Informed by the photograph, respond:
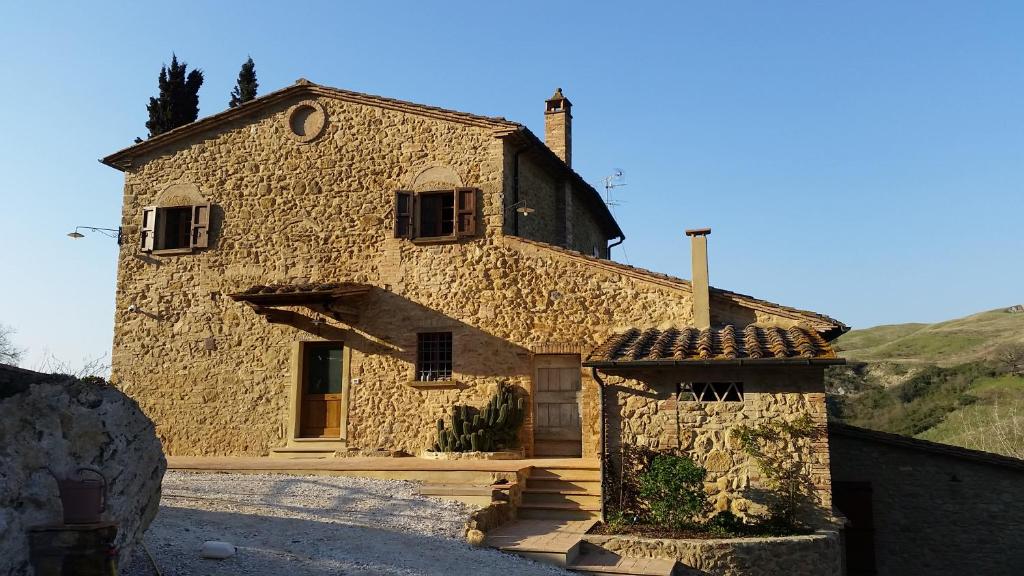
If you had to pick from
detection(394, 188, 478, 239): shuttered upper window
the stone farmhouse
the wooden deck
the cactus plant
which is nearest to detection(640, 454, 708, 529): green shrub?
the wooden deck

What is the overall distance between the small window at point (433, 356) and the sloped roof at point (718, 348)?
364 cm

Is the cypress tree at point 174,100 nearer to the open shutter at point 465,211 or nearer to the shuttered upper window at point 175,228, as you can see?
the shuttered upper window at point 175,228

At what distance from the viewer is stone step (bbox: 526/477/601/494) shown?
1188 centimetres

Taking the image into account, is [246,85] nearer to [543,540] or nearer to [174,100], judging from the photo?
[174,100]

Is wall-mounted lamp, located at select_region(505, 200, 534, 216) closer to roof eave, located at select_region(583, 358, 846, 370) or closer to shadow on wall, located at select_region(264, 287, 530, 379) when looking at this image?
shadow on wall, located at select_region(264, 287, 530, 379)

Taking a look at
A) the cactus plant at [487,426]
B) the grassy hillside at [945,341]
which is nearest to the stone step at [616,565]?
the cactus plant at [487,426]

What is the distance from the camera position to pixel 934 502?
43.0 ft

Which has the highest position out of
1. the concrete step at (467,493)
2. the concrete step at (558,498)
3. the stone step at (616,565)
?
the concrete step at (467,493)

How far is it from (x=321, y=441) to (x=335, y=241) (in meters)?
3.75

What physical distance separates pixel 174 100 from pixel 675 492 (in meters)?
21.0

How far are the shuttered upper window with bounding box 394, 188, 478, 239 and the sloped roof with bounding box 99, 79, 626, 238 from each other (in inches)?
51.4

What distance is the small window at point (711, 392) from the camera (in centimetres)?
1078

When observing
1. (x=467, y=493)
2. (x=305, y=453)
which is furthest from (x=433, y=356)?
(x=467, y=493)

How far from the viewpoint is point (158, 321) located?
53.7ft
